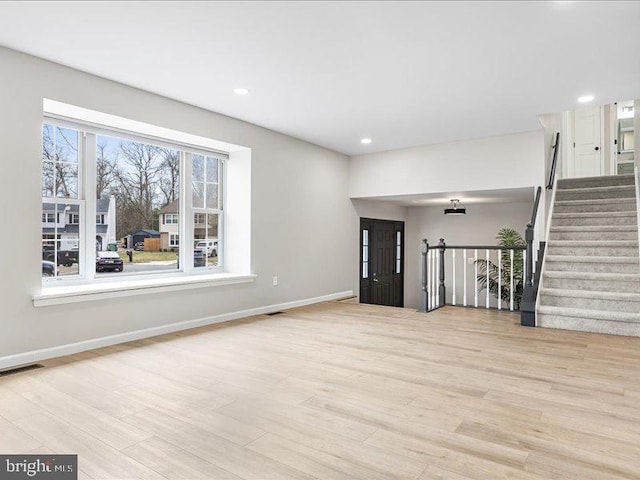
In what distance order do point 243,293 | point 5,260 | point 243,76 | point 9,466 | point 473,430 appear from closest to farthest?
point 9,466
point 473,430
point 5,260
point 243,76
point 243,293

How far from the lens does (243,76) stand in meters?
3.96

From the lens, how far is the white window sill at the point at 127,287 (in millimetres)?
3669

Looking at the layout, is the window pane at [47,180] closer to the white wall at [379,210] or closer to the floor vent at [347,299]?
the floor vent at [347,299]

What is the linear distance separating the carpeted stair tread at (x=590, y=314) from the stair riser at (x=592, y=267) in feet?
2.52

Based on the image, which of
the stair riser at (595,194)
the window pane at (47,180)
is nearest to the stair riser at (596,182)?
the stair riser at (595,194)

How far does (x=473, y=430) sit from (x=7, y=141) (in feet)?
13.3

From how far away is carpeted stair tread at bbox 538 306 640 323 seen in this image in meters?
4.47

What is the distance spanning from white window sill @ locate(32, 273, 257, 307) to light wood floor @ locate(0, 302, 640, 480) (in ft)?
1.70

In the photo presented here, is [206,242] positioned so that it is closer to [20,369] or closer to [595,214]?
[20,369]

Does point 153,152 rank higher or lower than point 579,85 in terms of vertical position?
lower

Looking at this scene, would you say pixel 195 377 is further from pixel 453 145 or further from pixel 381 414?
pixel 453 145

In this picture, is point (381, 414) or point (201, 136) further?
point (201, 136)

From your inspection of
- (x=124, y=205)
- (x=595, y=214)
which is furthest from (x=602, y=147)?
(x=124, y=205)

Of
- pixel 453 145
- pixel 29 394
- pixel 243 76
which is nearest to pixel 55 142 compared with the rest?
pixel 243 76
